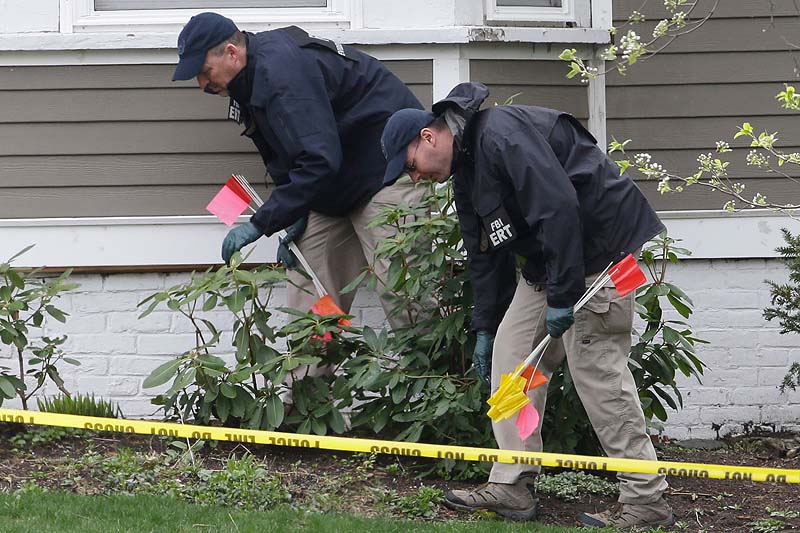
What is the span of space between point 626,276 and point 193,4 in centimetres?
306

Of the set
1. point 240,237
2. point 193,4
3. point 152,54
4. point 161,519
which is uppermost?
point 193,4

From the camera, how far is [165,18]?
606 centimetres

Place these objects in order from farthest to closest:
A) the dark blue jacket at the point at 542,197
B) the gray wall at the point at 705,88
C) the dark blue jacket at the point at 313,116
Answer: the gray wall at the point at 705,88
the dark blue jacket at the point at 313,116
the dark blue jacket at the point at 542,197

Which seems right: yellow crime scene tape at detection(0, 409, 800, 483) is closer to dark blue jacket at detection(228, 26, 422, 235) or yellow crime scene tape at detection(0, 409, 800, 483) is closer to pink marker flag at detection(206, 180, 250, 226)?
dark blue jacket at detection(228, 26, 422, 235)

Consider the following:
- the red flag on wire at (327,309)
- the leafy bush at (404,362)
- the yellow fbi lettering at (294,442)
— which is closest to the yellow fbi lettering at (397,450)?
the yellow fbi lettering at (294,442)

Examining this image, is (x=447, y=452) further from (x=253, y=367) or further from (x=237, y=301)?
(x=237, y=301)

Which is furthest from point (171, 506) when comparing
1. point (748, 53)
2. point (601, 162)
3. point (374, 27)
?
point (748, 53)

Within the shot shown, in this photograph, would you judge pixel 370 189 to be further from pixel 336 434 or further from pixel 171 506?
pixel 171 506

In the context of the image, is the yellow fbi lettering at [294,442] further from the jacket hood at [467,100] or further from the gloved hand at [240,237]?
the jacket hood at [467,100]

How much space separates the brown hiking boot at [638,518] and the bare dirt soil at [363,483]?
0.29 feet

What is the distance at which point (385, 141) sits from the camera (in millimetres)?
4344

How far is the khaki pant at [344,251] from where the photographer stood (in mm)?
5516

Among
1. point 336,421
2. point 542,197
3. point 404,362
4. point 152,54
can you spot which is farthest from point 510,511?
point 152,54

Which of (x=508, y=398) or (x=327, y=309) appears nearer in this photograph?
(x=508, y=398)
